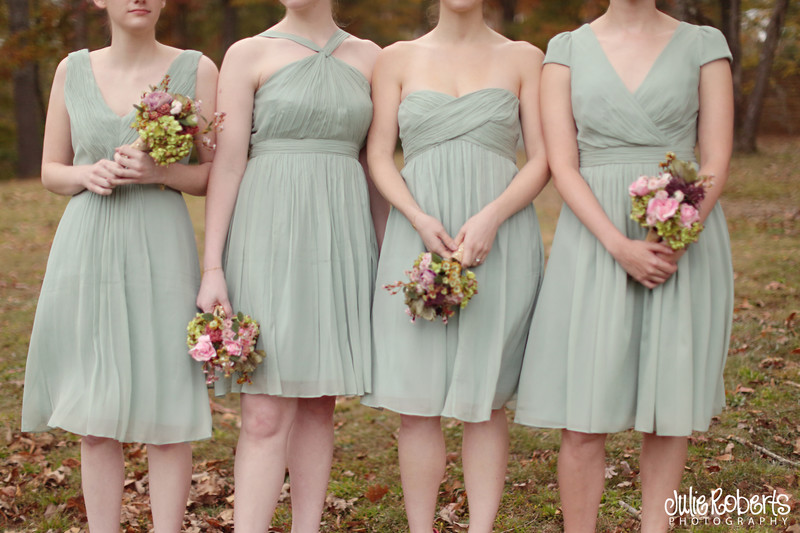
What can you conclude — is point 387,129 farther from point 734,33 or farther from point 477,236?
point 734,33

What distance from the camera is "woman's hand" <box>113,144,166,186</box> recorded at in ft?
11.3

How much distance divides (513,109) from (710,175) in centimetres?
90

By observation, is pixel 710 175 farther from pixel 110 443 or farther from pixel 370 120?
pixel 110 443

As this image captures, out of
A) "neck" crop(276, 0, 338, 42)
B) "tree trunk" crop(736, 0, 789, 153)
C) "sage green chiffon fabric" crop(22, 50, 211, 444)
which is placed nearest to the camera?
"sage green chiffon fabric" crop(22, 50, 211, 444)

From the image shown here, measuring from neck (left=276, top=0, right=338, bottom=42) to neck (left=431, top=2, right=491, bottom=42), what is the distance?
0.54m

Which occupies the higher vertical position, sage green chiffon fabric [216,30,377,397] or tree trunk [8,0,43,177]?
tree trunk [8,0,43,177]

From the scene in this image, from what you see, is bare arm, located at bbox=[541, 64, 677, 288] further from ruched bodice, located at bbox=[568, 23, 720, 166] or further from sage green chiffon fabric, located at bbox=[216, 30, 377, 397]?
sage green chiffon fabric, located at bbox=[216, 30, 377, 397]

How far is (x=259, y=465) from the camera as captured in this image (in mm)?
3764

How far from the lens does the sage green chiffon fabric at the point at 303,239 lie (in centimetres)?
370

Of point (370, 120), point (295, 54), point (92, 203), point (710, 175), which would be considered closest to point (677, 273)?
point (710, 175)

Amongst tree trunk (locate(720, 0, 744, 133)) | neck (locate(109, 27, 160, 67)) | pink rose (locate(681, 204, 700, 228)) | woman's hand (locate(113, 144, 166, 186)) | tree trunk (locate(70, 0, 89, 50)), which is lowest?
pink rose (locate(681, 204, 700, 228))

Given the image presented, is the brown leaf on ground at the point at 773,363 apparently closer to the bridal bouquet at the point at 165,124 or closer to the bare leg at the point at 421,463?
the bare leg at the point at 421,463

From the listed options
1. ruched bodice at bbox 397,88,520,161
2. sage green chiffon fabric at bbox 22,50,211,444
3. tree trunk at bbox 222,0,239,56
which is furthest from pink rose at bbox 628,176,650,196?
tree trunk at bbox 222,0,239,56

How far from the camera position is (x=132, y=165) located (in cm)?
345
